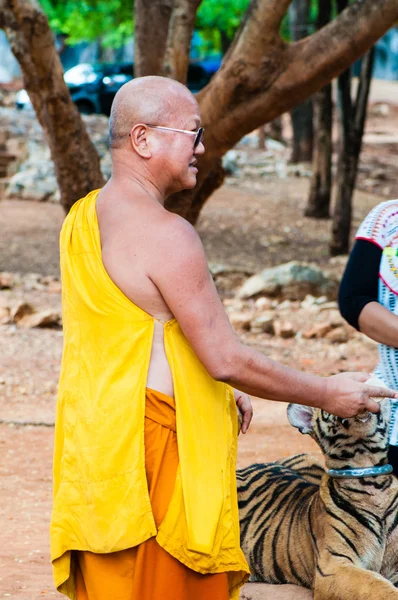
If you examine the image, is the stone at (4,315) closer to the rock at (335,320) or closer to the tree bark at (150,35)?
the tree bark at (150,35)

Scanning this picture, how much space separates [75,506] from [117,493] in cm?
18

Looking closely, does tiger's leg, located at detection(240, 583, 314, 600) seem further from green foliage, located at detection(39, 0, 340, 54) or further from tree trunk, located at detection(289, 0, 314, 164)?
tree trunk, located at detection(289, 0, 314, 164)

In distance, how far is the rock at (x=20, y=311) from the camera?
1117cm

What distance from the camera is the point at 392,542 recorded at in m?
4.11

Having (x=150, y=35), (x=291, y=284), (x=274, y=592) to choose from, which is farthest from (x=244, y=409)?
(x=291, y=284)

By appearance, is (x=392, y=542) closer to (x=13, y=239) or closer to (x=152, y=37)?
(x=152, y=37)

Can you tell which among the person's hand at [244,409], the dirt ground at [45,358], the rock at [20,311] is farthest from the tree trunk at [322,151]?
the person's hand at [244,409]

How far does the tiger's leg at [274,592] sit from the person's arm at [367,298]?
126 centimetres

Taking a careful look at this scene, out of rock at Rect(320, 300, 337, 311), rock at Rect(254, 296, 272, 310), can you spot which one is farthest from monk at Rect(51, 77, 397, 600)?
rock at Rect(254, 296, 272, 310)

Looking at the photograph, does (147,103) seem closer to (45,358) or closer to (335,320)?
(45,358)

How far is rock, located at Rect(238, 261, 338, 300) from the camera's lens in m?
12.9

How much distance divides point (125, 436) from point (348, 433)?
1.24m

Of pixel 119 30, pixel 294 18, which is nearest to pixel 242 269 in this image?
pixel 294 18

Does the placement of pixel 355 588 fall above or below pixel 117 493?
below
